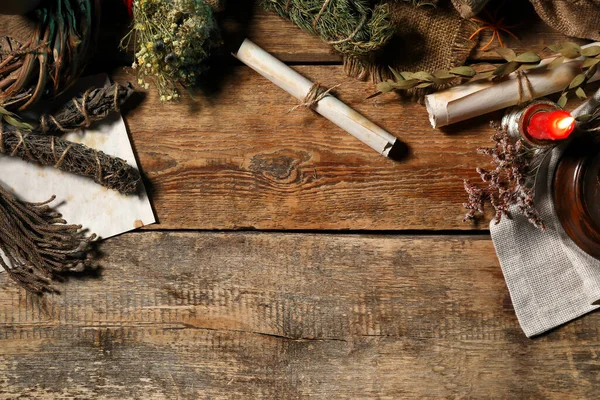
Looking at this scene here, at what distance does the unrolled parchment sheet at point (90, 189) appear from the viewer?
1260mm

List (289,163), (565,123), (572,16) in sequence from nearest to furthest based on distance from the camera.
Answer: (565,123)
(572,16)
(289,163)

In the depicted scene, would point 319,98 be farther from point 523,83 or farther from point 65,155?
point 65,155

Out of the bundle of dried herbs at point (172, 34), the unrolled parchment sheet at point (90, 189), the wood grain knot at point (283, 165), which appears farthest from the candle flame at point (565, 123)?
the unrolled parchment sheet at point (90, 189)

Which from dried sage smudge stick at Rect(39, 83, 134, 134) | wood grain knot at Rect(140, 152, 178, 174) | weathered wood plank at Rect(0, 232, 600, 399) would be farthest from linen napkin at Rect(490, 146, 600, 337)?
dried sage smudge stick at Rect(39, 83, 134, 134)

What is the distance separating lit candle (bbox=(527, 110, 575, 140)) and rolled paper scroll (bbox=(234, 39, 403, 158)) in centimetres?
26

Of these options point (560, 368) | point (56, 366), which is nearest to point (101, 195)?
point (56, 366)

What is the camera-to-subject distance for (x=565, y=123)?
1.05 metres

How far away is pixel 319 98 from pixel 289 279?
38cm

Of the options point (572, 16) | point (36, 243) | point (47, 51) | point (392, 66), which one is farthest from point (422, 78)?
point (36, 243)

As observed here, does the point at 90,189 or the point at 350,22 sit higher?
the point at 350,22

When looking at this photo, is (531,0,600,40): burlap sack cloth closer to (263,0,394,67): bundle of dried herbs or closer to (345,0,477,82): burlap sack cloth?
(345,0,477,82): burlap sack cloth

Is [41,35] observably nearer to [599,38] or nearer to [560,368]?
[599,38]

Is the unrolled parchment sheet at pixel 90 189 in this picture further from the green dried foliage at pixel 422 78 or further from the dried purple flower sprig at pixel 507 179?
the dried purple flower sprig at pixel 507 179

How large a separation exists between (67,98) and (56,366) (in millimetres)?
566
